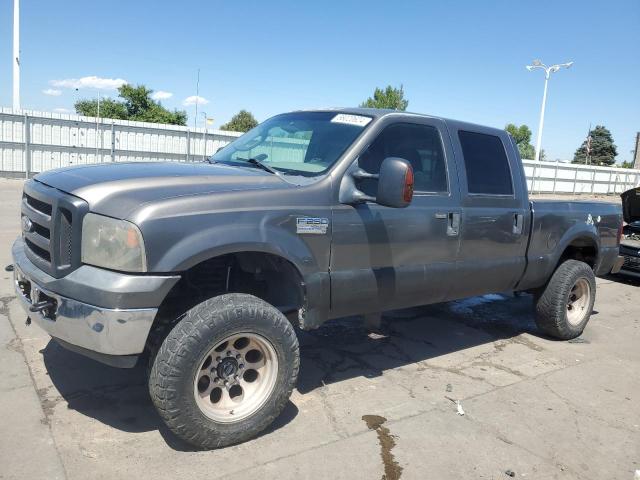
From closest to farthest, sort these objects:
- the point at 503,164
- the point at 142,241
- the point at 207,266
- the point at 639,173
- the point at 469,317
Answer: the point at 142,241, the point at 207,266, the point at 503,164, the point at 469,317, the point at 639,173

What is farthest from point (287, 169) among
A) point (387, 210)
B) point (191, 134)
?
point (191, 134)

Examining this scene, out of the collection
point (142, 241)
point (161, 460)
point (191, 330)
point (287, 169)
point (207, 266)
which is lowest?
point (161, 460)

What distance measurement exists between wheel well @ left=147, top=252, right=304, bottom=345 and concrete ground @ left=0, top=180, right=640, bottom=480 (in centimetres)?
72

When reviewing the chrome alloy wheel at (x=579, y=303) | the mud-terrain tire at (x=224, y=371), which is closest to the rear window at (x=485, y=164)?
the chrome alloy wheel at (x=579, y=303)

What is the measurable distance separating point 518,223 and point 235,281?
103 inches

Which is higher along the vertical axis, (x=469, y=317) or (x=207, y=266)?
(x=207, y=266)

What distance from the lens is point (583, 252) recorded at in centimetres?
596

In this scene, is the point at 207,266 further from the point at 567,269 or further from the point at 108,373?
the point at 567,269

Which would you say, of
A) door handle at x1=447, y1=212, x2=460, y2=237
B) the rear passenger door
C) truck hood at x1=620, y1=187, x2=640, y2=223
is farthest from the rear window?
truck hood at x1=620, y1=187, x2=640, y2=223

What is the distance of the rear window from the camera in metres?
4.46

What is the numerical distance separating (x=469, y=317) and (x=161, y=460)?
14.2 feet

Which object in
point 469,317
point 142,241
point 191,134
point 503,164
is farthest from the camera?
point 191,134

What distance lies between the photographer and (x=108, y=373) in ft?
12.9

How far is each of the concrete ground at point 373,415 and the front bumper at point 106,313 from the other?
62cm
